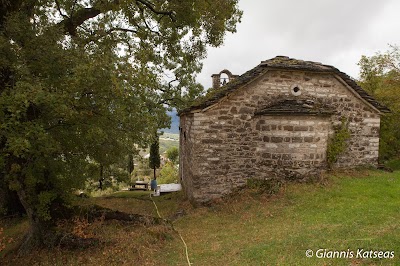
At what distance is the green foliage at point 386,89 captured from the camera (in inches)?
587

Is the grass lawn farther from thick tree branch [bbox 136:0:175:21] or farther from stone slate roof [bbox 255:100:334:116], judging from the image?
thick tree branch [bbox 136:0:175:21]

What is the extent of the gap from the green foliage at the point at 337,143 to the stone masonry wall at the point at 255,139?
19.5 inches

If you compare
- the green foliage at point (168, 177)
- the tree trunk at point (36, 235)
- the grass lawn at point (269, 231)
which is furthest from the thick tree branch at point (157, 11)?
the green foliage at point (168, 177)

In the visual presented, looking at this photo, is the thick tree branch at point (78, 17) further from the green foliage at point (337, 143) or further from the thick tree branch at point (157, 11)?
the green foliage at point (337, 143)

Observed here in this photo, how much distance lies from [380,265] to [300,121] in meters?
6.69

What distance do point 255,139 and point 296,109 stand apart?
1909mm

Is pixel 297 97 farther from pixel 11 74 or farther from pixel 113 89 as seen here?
pixel 11 74

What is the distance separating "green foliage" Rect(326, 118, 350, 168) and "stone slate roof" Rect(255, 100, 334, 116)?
3.64 feet

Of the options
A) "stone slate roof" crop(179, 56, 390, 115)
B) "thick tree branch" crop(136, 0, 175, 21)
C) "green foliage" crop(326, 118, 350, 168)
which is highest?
"thick tree branch" crop(136, 0, 175, 21)

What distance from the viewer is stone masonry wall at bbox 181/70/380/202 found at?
1112cm

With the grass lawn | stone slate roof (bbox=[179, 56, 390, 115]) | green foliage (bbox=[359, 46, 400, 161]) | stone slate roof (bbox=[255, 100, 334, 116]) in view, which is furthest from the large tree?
green foliage (bbox=[359, 46, 400, 161])

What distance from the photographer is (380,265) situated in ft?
16.2

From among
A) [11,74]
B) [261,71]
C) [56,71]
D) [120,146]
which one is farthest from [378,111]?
[11,74]

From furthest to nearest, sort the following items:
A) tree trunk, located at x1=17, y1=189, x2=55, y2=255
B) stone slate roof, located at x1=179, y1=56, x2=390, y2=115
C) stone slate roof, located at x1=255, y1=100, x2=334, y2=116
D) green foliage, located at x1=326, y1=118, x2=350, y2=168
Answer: green foliage, located at x1=326, y1=118, x2=350, y2=168, stone slate roof, located at x1=179, y1=56, x2=390, y2=115, stone slate roof, located at x1=255, y1=100, x2=334, y2=116, tree trunk, located at x1=17, y1=189, x2=55, y2=255
